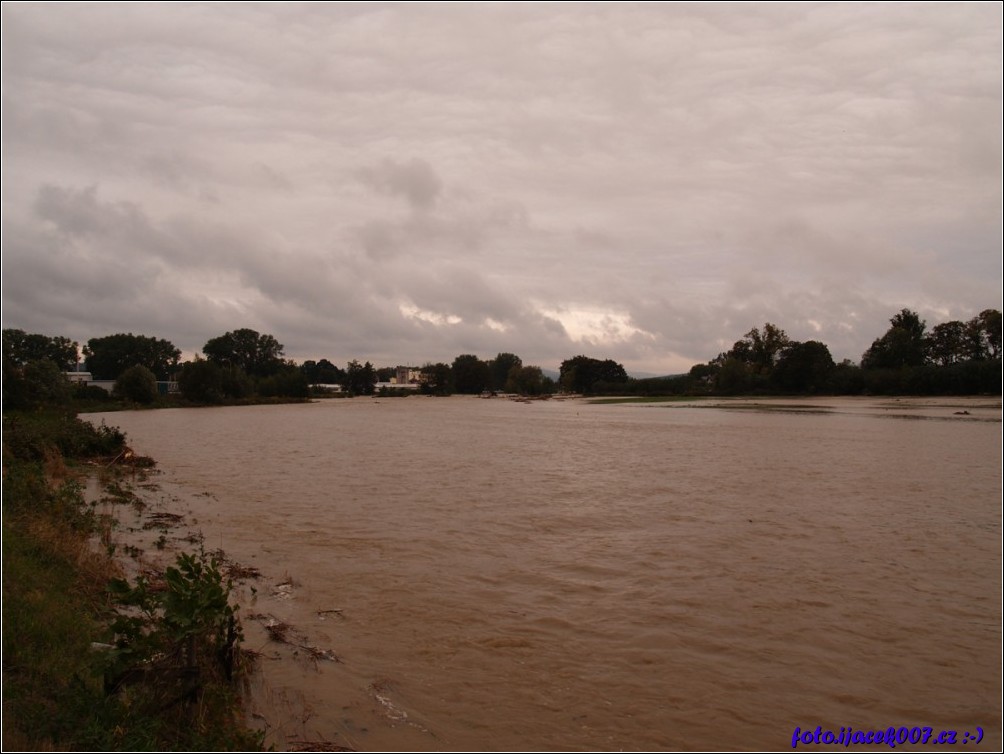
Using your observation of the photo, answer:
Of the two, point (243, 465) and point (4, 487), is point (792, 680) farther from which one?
point (243, 465)

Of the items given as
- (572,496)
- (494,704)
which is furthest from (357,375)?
(494,704)

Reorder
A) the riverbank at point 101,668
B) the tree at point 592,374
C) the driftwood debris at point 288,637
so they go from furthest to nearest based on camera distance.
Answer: the tree at point 592,374 → the driftwood debris at point 288,637 → the riverbank at point 101,668

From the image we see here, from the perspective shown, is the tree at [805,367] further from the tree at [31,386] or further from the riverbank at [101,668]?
the riverbank at [101,668]

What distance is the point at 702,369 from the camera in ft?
580

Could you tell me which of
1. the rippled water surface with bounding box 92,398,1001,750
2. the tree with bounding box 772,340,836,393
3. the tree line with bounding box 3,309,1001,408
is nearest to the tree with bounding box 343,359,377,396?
the tree line with bounding box 3,309,1001,408

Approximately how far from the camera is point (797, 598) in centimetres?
1045

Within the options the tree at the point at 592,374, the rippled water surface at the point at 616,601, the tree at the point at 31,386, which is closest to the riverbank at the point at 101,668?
the rippled water surface at the point at 616,601

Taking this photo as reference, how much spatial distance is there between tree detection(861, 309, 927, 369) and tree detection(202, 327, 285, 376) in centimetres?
14197

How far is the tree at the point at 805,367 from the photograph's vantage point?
109125 mm

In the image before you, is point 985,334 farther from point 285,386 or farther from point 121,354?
point 121,354

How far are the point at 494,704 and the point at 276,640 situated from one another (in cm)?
306

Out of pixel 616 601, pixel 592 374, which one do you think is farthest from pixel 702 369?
pixel 616 601

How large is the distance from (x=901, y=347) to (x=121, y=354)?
158921mm

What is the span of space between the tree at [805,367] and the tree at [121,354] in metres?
133
